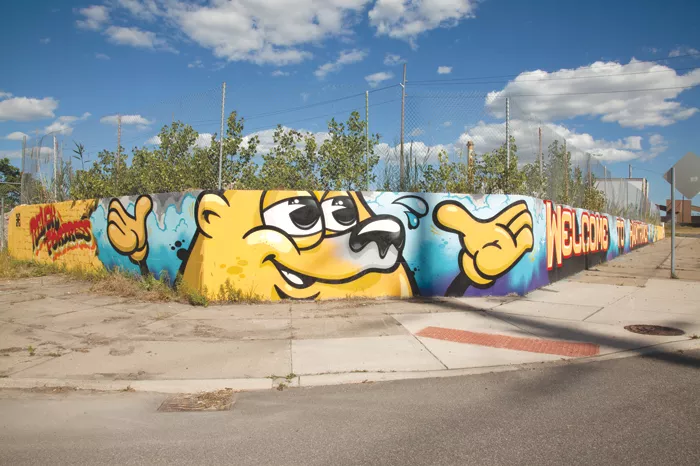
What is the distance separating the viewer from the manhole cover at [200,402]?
461 cm

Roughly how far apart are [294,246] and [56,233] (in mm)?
9315

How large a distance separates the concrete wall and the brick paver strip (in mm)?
2735

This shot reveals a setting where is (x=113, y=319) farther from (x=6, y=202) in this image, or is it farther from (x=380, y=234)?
(x=6, y=202)

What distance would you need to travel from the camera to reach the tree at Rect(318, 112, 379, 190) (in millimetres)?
10672

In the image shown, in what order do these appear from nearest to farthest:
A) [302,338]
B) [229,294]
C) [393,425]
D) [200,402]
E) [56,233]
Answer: [393,425] < [200,402] < [302,338] < [229,294] < [56,233]

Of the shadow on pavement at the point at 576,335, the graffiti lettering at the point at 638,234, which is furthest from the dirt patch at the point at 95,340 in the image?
the graffiti lettering at the point at 638,234

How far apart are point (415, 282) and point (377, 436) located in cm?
626

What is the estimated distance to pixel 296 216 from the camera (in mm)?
9516

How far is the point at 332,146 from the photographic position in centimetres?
1127

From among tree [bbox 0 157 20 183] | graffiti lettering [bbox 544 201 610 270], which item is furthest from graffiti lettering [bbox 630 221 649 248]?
tree [bbox 0 157 20 183]

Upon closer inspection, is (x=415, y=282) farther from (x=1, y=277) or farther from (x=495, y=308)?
(x=1, y=277)

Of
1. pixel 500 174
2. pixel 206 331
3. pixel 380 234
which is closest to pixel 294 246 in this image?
pixel 380 234

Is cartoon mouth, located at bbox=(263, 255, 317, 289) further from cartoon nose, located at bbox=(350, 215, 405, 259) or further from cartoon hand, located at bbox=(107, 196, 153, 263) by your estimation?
cartoon hand, located at bbox=(107, 196, 153, 263)

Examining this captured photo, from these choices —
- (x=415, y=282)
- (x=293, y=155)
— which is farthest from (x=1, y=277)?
(x=415, y=282)
